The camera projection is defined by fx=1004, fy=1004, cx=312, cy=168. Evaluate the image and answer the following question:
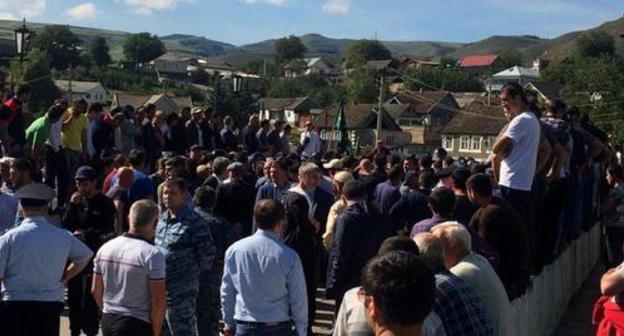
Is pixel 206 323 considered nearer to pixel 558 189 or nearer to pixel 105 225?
pixel 105 225

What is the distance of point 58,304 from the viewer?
799cm

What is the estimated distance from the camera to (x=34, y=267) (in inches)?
306

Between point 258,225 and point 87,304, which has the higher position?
point 258,225

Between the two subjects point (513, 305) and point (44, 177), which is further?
point (44, 177)

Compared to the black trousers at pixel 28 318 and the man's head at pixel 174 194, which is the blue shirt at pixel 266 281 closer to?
the man's head at pixel 174 194

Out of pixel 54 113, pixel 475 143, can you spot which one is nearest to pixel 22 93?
pixel 54 113

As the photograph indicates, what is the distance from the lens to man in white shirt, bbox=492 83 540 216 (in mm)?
9586

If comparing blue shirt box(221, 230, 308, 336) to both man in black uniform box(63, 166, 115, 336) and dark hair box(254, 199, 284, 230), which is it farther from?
man in black uniform box(63, 166, 115, 336)

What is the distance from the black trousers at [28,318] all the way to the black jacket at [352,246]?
2.61 metres

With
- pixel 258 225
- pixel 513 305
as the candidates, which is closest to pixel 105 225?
pixel 258 225

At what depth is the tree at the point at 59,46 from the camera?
147000 millimetres

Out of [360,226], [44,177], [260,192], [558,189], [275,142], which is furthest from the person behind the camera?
[275,142]

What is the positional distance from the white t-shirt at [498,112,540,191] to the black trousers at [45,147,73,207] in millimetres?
8160

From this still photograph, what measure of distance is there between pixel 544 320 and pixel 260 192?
440 centimetres
